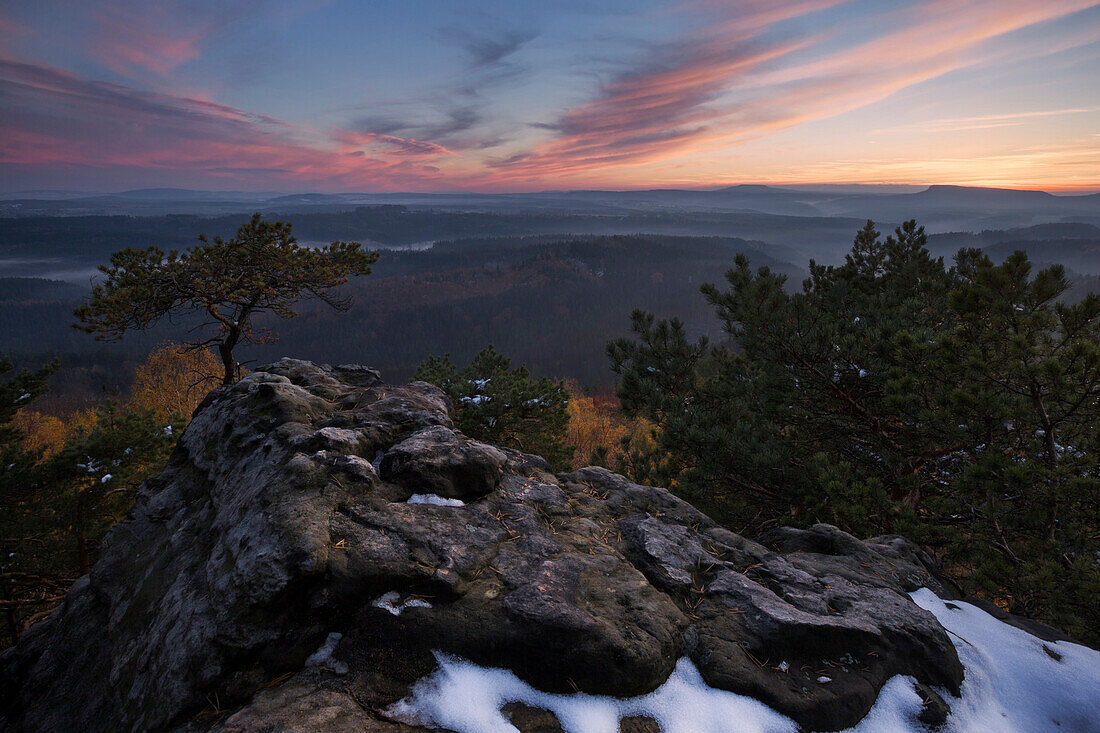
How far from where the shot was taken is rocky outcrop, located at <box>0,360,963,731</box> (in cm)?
325

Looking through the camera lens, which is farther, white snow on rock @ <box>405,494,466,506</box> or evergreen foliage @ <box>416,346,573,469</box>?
evergreen foliage @ <box>416,346,573,469</box>

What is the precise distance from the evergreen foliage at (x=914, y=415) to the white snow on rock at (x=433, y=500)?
6066 mm

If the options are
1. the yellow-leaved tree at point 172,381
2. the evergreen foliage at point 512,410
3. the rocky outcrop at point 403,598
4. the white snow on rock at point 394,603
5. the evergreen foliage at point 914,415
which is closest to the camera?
the rocky outcrop at point 403,598

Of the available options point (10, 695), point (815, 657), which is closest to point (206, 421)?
point (10, 695)

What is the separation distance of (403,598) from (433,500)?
1293 mm

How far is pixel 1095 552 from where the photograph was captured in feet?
21.7

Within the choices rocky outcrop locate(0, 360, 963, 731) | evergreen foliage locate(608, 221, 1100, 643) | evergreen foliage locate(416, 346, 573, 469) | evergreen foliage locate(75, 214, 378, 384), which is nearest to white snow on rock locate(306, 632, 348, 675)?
rocky outcrop locate(0, 360, 963, 731)

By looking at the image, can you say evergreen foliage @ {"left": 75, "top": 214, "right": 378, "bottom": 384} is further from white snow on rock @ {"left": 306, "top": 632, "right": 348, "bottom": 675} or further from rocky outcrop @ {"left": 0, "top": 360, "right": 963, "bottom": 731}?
white snow on rock @ {"left": 306, "top": 632, "right": 348, "bottom": 675}

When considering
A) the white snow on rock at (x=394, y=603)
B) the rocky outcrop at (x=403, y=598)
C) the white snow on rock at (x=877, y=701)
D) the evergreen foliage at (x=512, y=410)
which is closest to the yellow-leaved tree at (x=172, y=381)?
the evergreen foliage at (x=512, y=410)

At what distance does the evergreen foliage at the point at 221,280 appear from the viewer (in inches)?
426

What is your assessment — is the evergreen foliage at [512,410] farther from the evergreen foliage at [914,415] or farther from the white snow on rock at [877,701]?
the white snow on rock at [877,701]

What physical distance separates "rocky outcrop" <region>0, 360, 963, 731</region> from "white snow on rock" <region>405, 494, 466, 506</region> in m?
0.03

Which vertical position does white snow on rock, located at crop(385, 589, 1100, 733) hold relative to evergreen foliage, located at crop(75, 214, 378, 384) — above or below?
below

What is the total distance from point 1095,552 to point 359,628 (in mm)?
9848
